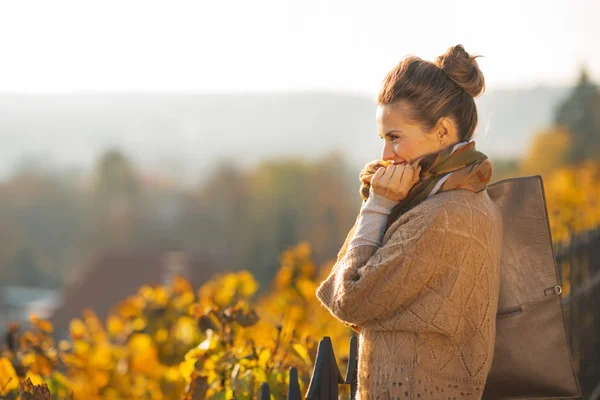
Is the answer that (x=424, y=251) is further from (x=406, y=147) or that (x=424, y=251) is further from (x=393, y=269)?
(x=406, y=147)

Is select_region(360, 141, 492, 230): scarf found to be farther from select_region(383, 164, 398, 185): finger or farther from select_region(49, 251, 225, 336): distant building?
select_region(49, 251, 225, 336): distant building

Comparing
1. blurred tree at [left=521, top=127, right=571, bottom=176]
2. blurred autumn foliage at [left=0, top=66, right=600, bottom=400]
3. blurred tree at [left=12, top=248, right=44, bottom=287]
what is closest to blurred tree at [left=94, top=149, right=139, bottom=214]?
blurred autumn foliage at [left=0, top=66, right=600, bottom=400]

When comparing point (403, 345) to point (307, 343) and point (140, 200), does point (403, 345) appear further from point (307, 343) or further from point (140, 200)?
point (140, 200)

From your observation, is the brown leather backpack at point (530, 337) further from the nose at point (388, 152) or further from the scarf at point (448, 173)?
the nose at point (388, 152)

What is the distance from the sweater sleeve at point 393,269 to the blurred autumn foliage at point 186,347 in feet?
1.52

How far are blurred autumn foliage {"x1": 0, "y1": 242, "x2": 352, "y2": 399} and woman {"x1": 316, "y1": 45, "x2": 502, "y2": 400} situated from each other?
0.44 metres

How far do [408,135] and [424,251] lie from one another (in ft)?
0.99

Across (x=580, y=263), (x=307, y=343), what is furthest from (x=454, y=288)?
(x=580, y=263)

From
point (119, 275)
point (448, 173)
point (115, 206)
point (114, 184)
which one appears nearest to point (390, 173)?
point (448, 173)

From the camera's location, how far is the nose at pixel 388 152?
229 cm

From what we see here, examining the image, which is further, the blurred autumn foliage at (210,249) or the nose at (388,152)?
the blurred autumn foliage at (210,249)

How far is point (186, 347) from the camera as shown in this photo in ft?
13.8

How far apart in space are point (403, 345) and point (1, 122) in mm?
146129

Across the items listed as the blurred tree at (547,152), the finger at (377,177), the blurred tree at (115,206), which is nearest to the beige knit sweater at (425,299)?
the finger at (377,177)
